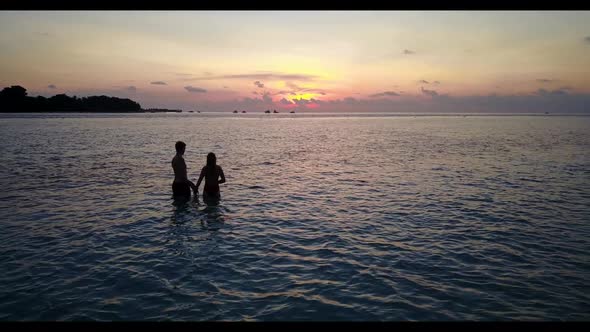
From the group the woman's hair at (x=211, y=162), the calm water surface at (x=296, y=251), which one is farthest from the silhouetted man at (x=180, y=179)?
the woman's hair at (x=211, y=162)

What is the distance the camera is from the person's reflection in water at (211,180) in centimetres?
1559

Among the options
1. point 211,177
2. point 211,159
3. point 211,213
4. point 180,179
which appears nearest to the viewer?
point 211,213

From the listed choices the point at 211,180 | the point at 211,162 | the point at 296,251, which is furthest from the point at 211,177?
the point at 296,251

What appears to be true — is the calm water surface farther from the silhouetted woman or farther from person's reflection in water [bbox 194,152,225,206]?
the silhouetted woman

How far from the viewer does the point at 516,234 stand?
38.3 ft

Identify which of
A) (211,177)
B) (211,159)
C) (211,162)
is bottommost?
(211,177)

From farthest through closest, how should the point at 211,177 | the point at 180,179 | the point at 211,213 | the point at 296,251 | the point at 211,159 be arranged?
1. the point at 211,177
2. the point at 180,179
3. the point at 211,159
4. the point at 211,213
5. the point at 296,251

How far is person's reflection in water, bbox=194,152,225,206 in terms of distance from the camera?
15591 millimetres

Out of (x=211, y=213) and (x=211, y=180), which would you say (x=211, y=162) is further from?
(x=211, y=213)

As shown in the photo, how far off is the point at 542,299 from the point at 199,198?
13.8 meters

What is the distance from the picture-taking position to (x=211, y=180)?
52.1ft

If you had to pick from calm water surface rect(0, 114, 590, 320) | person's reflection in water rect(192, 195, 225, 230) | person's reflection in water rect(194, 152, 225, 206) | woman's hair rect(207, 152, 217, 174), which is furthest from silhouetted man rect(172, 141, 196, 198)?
woman's hair rect(207, 152, 217, 174)
